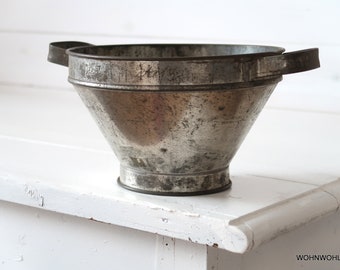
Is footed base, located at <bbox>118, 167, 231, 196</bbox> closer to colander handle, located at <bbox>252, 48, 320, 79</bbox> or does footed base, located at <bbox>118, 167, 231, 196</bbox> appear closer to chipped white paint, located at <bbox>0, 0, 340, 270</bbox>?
chipped white paint, located at <bbox>0, 0, 340, 270</bbox>

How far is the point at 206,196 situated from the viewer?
→ 0.67 meters

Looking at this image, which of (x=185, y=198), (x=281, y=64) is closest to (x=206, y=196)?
(x=185, y=198)

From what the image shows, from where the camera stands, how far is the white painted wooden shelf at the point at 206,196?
0.61m

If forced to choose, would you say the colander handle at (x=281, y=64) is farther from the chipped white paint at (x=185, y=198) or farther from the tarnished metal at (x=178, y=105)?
the chipped white paint at (x=185, y=198)

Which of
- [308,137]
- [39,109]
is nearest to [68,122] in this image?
[39,109]

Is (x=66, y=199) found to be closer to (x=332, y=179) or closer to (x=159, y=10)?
(x=332, y=179)

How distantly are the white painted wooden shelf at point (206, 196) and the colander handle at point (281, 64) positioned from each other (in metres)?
0.12

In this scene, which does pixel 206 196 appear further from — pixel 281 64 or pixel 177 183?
pixel 281 64

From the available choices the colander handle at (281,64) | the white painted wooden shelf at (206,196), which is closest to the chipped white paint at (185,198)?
the white painted wooden shelf at (206,196)

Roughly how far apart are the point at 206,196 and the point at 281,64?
5.7 inches

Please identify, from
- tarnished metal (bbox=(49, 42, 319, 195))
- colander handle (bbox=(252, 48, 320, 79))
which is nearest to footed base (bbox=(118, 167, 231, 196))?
tarnished metal (bbox=(49, 42, 319, 195))

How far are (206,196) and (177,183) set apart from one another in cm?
3

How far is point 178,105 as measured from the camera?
61 centimetres

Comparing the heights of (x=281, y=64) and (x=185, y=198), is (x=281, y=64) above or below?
above
